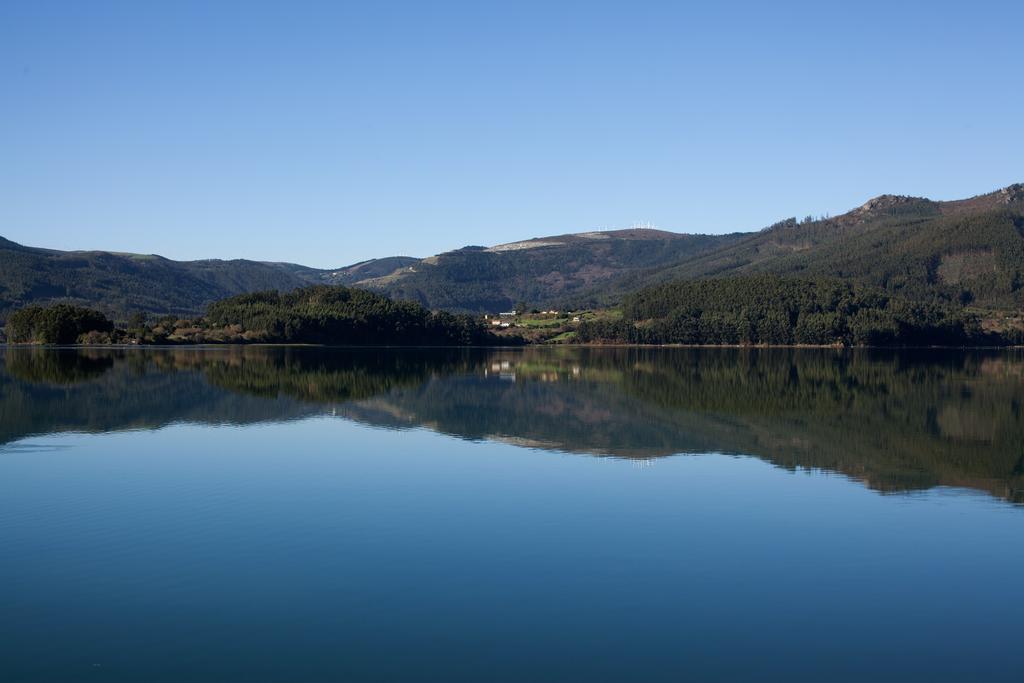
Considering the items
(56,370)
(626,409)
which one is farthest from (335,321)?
(626,409)

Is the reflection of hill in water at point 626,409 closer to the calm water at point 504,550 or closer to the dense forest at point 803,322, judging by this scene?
the calm water at point 504,550

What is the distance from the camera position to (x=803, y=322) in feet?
583

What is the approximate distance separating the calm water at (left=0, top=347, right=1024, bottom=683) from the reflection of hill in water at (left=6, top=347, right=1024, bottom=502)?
35cm

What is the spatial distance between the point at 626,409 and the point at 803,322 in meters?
140

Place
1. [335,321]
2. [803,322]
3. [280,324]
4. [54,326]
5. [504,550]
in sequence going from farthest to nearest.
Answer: [803,322] < [335,321] < [280,324] < [54,326] < [504,550]

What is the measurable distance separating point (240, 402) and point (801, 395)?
31.1 meters

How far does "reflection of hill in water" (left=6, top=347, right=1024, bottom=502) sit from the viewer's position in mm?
31688

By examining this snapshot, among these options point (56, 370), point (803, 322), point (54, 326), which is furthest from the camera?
point (803, 322)

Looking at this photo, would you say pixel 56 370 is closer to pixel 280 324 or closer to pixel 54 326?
pixel 54 326

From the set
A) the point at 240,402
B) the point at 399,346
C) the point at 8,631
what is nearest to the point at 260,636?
the point at 8,631

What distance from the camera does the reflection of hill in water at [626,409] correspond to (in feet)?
104

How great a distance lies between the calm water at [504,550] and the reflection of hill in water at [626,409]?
1.14 feet

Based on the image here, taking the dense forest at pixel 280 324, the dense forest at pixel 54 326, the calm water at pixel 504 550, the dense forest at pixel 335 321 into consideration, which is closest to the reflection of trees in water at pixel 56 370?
the calm water at pixel 504 550

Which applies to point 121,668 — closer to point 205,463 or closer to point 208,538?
point 208,538
